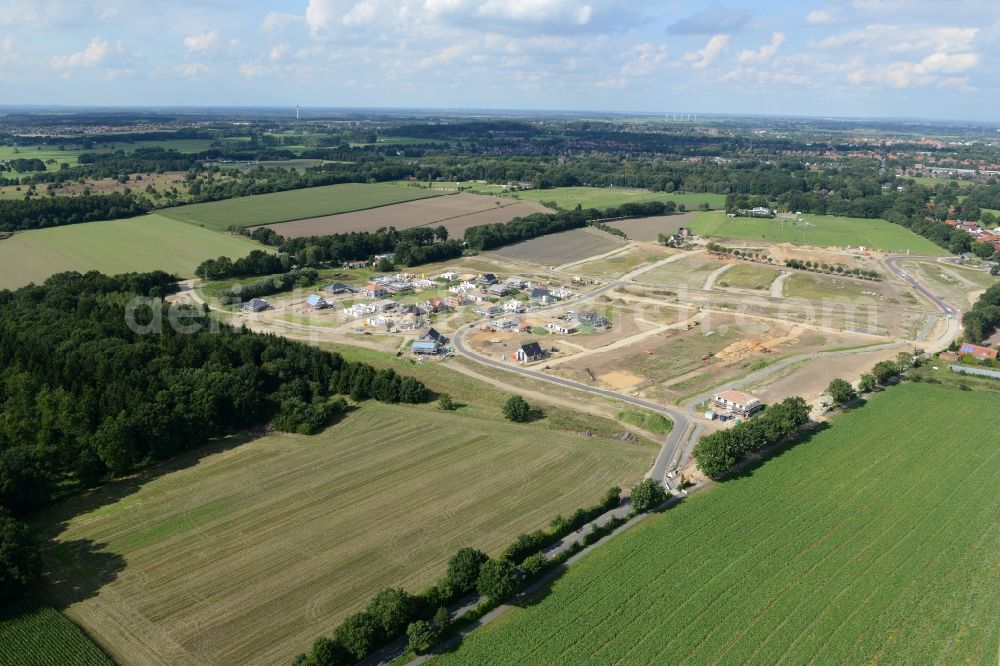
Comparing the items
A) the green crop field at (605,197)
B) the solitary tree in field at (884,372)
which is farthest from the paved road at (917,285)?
the green crop field at (605,197)

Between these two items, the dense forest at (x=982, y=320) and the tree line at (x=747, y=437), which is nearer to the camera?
the tree line at (x=747, y=437)

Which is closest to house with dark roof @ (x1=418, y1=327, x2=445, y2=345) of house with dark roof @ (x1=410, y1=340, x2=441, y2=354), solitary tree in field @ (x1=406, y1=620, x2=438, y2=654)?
house with dark roof @ (x1=410, y1=340, x2=441, y2=354)

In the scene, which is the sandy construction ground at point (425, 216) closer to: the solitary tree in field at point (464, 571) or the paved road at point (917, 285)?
the paved road at point (917, 285)

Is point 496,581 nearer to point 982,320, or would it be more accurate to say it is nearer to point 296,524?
point 296,524

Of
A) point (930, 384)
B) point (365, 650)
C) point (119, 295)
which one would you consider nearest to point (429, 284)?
point (119, 295)

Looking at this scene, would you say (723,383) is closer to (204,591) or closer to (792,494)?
(792,494)
